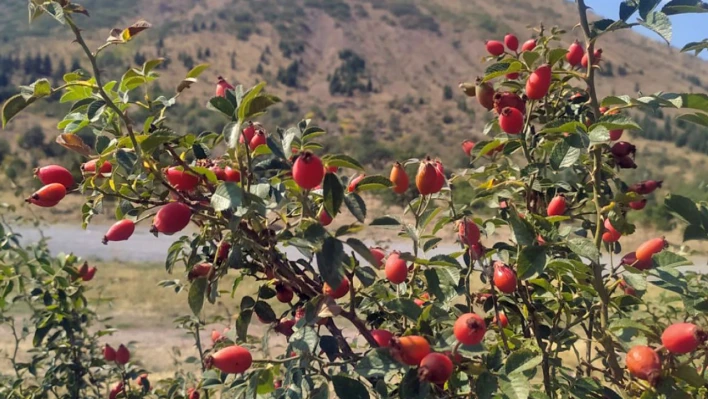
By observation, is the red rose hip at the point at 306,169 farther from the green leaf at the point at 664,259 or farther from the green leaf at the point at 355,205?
the green leaf at the point at 664,259

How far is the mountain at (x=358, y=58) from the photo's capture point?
1624 inches

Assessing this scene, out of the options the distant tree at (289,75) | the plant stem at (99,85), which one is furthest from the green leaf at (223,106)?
the distant tree at (289,75)

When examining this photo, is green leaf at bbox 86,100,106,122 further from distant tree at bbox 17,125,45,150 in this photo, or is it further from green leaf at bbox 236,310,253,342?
distant tree at bbox 17,125,45,150

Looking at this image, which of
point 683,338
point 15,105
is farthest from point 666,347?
point 15,105

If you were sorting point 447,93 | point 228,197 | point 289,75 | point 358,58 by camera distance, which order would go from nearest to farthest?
1. point 228,197
2. point 447,93
3. point 289,75
4. point 358,58

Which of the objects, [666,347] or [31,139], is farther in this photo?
[31,139]

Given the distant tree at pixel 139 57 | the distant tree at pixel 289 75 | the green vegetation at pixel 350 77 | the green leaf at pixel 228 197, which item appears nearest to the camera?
the green leaf at pixel 228 197

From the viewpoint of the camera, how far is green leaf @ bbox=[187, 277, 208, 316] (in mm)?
1131

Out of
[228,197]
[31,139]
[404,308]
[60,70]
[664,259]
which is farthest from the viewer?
[60,70]

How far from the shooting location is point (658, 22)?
3.88ft

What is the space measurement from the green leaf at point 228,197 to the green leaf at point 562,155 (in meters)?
0.64

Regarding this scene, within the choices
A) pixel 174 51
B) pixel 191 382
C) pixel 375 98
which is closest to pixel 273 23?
pixel 174 51

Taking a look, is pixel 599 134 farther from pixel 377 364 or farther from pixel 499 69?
pixel 377 364

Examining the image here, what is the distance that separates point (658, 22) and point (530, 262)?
520 millimetres
